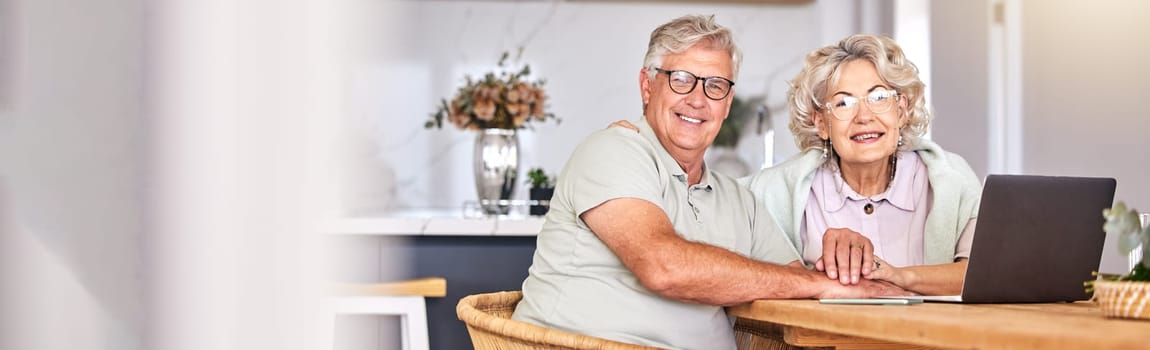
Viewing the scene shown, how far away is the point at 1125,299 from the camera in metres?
1.07

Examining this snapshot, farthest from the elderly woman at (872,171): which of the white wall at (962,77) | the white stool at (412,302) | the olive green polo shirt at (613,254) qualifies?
the white wall at (962,77)

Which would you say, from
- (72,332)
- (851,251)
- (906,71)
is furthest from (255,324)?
(906,71)

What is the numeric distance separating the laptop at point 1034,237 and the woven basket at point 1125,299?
0.62ft

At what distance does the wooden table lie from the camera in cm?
88

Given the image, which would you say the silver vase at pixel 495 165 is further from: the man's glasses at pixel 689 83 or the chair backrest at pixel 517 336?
the chair backrest at pixel 517 336

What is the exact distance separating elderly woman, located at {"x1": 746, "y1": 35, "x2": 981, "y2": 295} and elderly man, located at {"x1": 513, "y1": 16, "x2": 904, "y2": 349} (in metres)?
0.15

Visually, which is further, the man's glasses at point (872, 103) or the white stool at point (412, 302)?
the white stool at point (412, 302)

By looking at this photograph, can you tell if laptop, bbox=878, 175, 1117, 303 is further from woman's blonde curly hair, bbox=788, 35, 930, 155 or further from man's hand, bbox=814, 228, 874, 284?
woman's blonde curly hair, bbox=788, 35, 930, 155

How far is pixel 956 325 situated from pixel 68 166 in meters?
0.83

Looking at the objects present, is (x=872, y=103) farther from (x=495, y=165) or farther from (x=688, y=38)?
(x=495, y=165)

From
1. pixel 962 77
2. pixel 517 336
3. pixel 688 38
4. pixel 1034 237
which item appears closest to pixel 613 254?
pixel 517 336

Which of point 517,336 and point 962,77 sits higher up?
point 962,77

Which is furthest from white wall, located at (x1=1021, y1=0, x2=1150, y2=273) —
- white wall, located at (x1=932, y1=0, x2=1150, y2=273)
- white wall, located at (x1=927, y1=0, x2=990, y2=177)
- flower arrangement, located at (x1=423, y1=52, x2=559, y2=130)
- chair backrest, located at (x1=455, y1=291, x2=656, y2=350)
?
chair backrest, located at (x1=455, y1=291, x2=656, y2=350)

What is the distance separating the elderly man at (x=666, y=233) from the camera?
4.66ft
